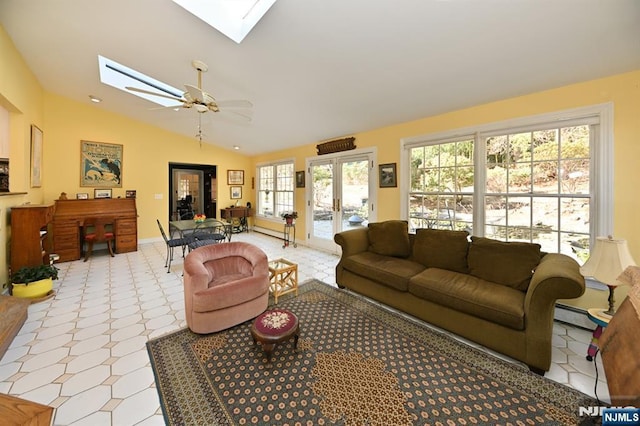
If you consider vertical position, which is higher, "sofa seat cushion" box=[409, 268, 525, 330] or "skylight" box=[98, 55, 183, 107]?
"skylight" box=[98, 55, 183, 107]

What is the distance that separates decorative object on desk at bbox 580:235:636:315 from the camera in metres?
1.70

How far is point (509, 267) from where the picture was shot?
2.31 metres

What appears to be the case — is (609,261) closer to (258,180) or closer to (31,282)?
(31,282)

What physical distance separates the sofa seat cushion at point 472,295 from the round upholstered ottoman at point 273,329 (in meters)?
1.30

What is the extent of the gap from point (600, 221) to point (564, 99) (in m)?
1.27

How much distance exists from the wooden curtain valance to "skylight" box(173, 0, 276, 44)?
8.63 feet

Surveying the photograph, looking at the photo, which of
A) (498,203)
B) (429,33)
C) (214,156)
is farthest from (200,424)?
(214,156)

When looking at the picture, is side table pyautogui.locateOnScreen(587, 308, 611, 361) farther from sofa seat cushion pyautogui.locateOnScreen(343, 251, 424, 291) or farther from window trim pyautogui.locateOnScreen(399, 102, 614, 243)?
sofa seat cushion pyautogui.locateOnScreen(343, 251, 424, 291)

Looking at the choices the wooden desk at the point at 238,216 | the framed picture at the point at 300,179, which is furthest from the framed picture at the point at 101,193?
the framed picture at the point at 300,179

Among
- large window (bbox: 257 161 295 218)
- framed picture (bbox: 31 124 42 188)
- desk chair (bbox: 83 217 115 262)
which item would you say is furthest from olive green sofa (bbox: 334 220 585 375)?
framed picture (bbox: 31 124 42 188)

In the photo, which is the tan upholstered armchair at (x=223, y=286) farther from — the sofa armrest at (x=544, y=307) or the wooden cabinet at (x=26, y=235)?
the wooden cabinet at (x=26, y=235)

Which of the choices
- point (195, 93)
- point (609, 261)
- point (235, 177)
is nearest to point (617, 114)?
point (609, 261)

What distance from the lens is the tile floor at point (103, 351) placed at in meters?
1.55

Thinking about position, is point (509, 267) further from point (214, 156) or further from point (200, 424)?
point (214, 156)
